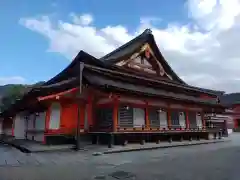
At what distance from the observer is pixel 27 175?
7059 mm

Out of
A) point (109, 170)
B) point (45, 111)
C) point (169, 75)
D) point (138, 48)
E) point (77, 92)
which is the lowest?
point (109, 170)

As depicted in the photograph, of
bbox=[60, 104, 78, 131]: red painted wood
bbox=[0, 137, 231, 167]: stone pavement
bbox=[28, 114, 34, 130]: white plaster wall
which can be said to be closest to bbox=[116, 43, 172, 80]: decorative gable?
bbox=[60, 104, 78, 131]: red painted wood

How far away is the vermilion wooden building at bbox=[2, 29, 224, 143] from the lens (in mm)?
16219

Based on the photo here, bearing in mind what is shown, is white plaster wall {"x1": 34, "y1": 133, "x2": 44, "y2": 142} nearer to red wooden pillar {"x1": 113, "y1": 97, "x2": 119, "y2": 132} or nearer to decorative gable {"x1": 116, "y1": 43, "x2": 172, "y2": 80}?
A: red wooden pillar {"x1": 113, "y1": 97, "x2": 119, "y2": 132}

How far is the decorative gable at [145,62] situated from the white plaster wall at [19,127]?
452 inches

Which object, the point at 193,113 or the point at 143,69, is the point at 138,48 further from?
the point at 193,113

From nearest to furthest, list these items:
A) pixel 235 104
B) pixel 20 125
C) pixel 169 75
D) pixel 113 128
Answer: pixel 113 128 → pixel 20 125 → pixel 169 75 → pixel 235 104

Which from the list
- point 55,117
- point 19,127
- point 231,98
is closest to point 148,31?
point 55,117

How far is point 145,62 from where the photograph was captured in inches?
952

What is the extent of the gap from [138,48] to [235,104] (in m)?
49.4

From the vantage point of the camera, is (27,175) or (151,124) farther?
(151,124)

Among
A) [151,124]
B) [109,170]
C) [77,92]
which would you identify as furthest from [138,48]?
[109,170]

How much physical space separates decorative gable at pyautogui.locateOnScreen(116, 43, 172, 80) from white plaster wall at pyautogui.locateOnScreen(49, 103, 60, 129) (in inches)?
285

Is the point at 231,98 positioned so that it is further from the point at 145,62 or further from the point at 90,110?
the point at 90,110
